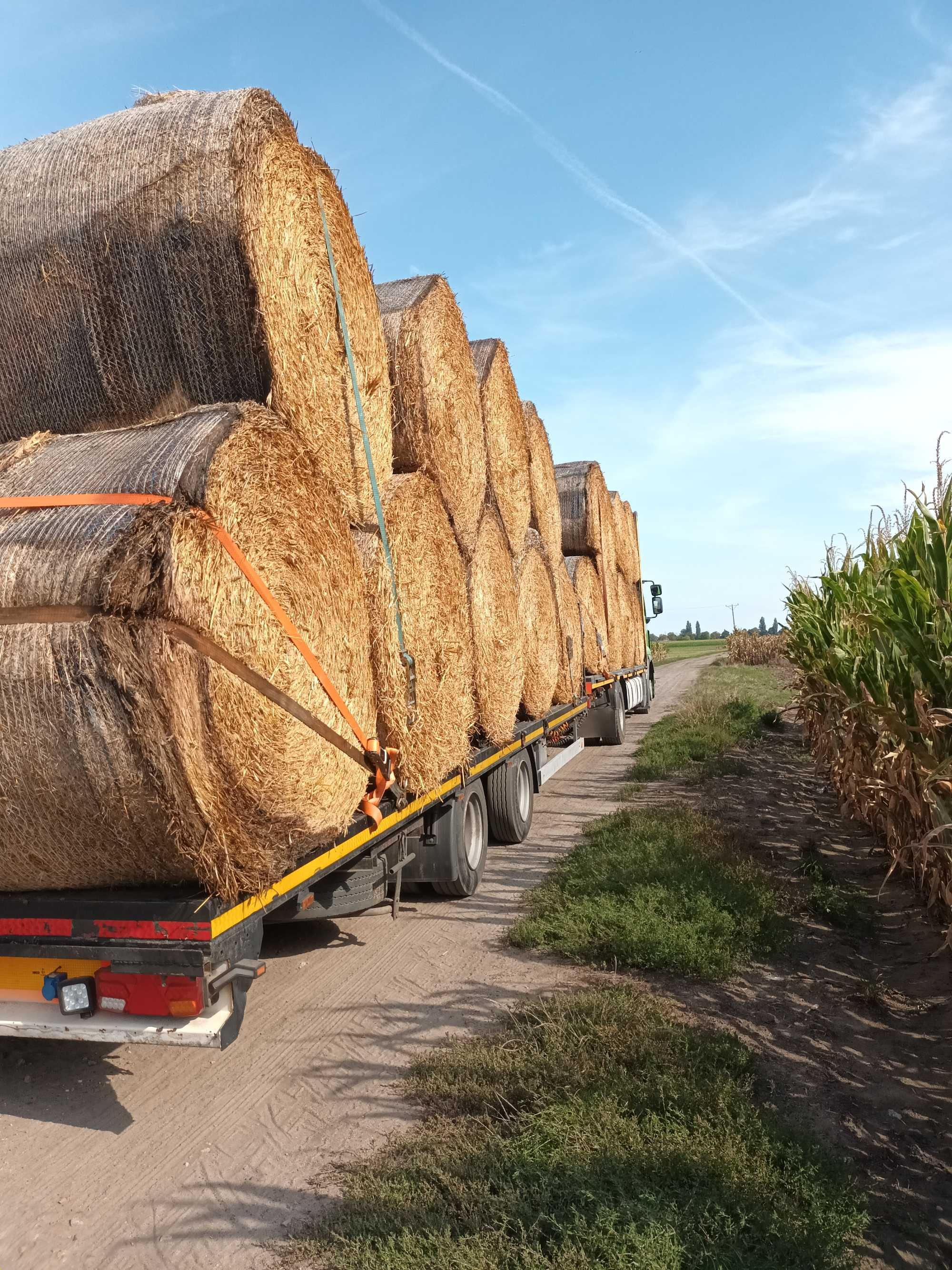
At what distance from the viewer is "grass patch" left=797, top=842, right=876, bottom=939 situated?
5.86 meters

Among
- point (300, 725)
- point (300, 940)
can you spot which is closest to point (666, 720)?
point (300, 940)

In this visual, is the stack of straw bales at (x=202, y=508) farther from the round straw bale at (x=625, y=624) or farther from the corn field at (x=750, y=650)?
the corn field at (x=750, y=650)

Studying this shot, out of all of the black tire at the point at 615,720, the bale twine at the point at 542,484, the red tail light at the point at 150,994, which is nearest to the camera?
the red tail light at the point at 150,994

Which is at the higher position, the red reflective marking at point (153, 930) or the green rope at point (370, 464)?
the green rope at point (370, 464)

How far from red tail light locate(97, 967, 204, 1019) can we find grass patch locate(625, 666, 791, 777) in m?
7.53

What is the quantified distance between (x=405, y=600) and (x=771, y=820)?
5.05 meters

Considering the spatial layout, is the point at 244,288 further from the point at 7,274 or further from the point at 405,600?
the point at 405,600

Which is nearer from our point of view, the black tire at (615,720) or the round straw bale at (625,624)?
the black tire at (615,720)

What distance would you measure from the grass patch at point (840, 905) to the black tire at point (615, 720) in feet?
26.1

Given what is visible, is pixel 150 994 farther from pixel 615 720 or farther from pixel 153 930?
pixel 615 720

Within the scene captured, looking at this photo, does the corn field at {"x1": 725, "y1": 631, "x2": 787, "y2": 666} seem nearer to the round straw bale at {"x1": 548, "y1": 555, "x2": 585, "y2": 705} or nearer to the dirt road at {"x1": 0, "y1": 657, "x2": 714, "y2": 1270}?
the round straw bale at {"x1": 548, "y1": 555, "x2": 585, "y2": 705}

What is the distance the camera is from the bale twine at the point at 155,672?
3.09 m

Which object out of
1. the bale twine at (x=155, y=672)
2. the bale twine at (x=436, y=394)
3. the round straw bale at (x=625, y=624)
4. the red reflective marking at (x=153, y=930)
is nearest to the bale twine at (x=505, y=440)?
the bale twine at (x=436, y=394)

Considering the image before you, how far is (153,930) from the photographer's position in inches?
131
